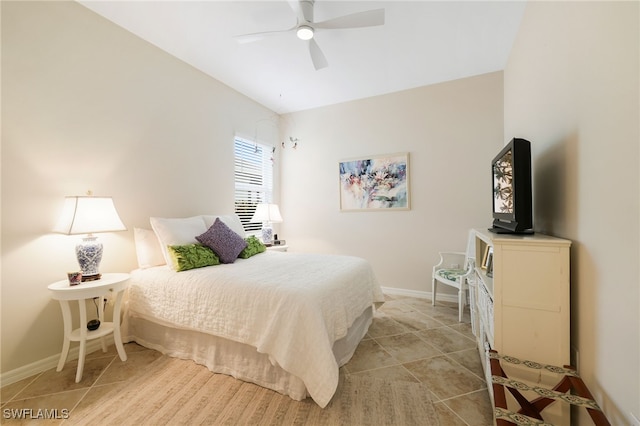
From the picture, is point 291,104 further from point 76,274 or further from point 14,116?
point 76,274

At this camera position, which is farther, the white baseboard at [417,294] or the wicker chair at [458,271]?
the white baseboard at [417,294]

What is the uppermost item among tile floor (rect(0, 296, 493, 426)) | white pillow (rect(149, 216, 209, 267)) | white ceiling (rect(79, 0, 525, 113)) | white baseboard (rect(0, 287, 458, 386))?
white ceiling (rect(79, 0, 525, 113))

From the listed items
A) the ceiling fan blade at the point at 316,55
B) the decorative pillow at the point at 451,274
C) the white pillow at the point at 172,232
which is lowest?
the decorative pillow at the point at 451,274

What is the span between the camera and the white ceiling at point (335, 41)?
7.12 ft

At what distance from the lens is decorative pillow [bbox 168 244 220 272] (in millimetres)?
2184

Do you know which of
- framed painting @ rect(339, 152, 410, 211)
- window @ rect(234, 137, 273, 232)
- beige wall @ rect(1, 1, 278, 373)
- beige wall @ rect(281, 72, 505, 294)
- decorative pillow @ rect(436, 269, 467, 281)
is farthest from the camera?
window @ rect(234, 137, 273, 232)

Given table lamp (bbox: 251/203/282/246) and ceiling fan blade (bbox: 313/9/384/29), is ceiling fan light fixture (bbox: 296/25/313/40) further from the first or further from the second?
table lamp (bbox: 251/203/282/246)

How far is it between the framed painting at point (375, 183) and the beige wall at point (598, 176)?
191cm

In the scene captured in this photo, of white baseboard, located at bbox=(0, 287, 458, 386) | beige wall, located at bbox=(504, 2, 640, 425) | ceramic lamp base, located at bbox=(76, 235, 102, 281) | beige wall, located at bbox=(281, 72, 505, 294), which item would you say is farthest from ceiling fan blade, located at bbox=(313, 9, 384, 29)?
white baseboard, located at bbox=(0, 287, 458, 386)

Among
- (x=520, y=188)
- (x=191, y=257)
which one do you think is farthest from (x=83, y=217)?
(x=520, y=188)

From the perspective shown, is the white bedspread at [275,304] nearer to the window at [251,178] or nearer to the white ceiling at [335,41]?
the window at [251,178]

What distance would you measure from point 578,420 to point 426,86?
11.5ft

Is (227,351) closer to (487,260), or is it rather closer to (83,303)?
(83,303)

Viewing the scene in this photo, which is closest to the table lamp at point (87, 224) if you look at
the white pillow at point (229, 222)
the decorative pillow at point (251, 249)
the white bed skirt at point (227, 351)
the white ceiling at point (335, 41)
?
the white bed skirt at point (227, 351)
